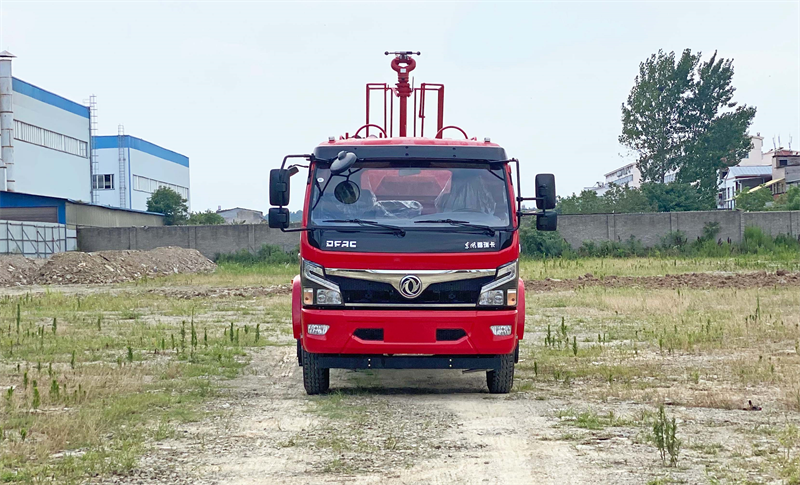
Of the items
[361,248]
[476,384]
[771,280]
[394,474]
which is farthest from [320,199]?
[771,280]

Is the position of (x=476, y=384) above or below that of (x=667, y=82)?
below

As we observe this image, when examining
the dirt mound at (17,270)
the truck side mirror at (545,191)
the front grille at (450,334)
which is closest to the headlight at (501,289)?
the front grille at (450,334)

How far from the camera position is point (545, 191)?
8.96 metres

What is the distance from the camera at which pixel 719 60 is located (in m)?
60.5

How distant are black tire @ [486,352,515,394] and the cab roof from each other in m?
1.97

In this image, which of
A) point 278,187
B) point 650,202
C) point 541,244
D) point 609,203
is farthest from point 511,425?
point 609,203

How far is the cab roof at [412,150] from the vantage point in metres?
8.90

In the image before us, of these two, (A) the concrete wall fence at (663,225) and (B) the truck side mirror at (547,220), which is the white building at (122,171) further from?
(B) the truck side mirror at (547,220)

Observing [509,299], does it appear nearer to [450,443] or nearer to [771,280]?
[450,443]

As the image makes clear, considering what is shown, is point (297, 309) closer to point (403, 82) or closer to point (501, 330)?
point (501, 330)

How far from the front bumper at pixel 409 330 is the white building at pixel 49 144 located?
49175mm

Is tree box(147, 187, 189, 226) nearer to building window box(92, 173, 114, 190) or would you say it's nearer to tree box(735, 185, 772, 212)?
building window box(92, 173, 114, 190)

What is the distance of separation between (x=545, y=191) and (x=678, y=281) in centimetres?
1671

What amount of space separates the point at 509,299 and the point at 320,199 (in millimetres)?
2048
